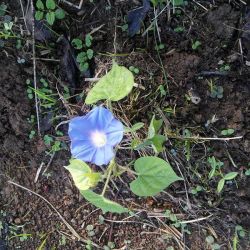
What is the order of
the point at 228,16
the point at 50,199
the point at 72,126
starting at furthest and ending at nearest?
the point at 50,199
the point at 228,16
the point at 72,126

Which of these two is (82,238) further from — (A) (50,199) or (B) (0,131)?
(B) (0,131)

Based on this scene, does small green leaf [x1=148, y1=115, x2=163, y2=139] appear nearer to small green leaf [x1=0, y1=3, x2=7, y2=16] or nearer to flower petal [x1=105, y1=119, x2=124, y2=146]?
flower petal [x1=105, y1=119, x2=124, y2=146]

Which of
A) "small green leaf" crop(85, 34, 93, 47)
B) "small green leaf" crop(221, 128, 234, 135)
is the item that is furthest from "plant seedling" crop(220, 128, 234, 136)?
"small green leaf" crop(85, 34, 93, 47)

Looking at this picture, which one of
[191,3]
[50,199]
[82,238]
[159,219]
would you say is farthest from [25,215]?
[191,3]

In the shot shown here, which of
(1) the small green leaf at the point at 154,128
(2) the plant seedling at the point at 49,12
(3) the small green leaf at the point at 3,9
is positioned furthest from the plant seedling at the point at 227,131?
(3) the small green leaf at the point at 3,9

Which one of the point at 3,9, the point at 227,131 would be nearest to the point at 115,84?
the point at 227,131

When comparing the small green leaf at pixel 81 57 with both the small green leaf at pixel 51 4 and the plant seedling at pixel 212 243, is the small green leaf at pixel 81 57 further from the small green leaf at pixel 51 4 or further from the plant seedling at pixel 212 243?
the plant seedling at pixel 212 243

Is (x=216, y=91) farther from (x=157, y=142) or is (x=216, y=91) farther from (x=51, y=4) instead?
(x=51, y=4)
